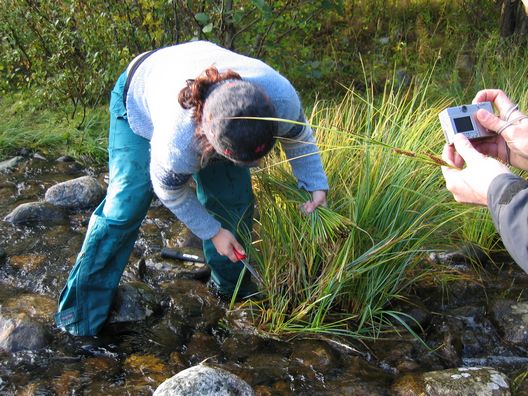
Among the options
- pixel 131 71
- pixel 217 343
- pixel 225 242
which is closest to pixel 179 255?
pixel 217 343

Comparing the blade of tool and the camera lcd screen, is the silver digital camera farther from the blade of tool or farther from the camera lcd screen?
the blade of tool

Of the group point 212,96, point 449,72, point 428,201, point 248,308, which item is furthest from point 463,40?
point 212,96

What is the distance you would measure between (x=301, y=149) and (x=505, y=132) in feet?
2.80

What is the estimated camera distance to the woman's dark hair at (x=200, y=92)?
81.6 inches

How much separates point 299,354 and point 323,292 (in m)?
0.30

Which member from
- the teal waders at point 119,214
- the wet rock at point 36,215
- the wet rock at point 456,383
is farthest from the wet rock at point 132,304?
the wet rock at point 456,383

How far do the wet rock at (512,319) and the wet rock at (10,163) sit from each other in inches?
145

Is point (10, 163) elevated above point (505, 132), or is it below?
below

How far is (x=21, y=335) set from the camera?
9.20 ft

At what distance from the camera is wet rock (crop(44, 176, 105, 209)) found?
4.29 meters

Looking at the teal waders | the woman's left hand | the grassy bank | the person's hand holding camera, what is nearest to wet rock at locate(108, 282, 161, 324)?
the teal waders

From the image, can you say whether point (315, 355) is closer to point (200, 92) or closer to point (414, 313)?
point (414, 313)

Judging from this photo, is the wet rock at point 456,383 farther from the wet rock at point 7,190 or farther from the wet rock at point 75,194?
the wet rock at point 7,190

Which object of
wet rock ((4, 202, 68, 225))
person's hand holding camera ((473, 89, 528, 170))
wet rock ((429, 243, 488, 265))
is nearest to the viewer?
person's hand holding camera ((473, 89, 528, 170))
